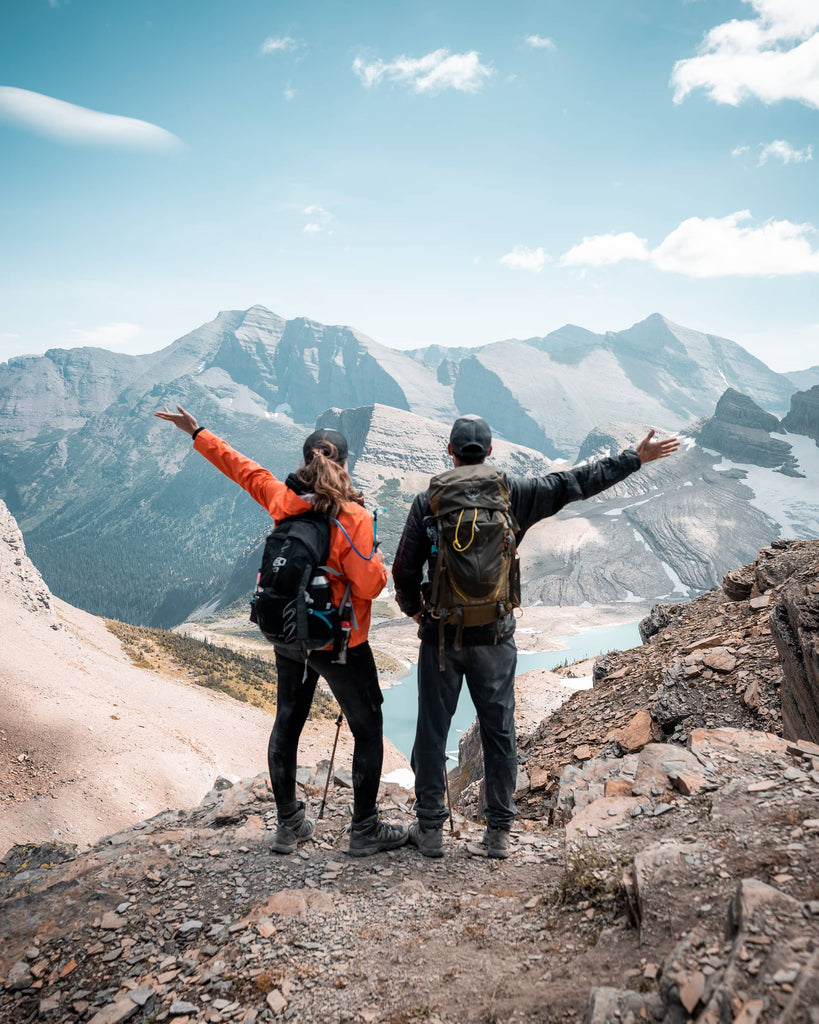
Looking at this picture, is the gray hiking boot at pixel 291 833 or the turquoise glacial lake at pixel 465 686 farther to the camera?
the turquoise glacial lake at pixel 465 686

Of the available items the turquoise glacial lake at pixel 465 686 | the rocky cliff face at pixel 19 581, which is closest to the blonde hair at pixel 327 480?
the rocky cliff face at pixel 19 581

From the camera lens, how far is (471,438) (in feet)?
18.1

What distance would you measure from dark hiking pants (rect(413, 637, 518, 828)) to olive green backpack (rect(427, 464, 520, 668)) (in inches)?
14.4

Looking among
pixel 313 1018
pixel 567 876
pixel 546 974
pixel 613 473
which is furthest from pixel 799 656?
pixel 313 1018

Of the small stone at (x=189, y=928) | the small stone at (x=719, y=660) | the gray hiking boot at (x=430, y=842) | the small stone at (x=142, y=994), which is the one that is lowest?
the small stone at (x=189, y=928)

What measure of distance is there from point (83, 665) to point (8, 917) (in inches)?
1466

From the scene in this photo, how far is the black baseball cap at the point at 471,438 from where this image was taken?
18.0 feet

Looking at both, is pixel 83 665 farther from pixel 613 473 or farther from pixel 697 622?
pixel 613 473

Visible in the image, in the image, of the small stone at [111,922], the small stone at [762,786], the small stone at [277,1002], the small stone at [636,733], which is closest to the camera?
the small stone at [277,1002]

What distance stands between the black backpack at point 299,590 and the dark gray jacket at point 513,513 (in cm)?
73

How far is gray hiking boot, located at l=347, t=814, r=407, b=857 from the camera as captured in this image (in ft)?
19.9

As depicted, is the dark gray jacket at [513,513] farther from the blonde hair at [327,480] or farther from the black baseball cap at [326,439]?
the black baseball cap at [326,439]

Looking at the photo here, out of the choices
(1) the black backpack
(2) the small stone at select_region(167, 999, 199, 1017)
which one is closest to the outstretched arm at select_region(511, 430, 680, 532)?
(1) the black backpack

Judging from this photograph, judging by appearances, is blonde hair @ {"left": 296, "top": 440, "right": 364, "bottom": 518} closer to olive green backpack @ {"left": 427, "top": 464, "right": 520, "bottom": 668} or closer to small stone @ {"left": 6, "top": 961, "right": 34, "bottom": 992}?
olive green backpack @ {"left": 427, "top": 464, "right": 520, "bottom": 668}
